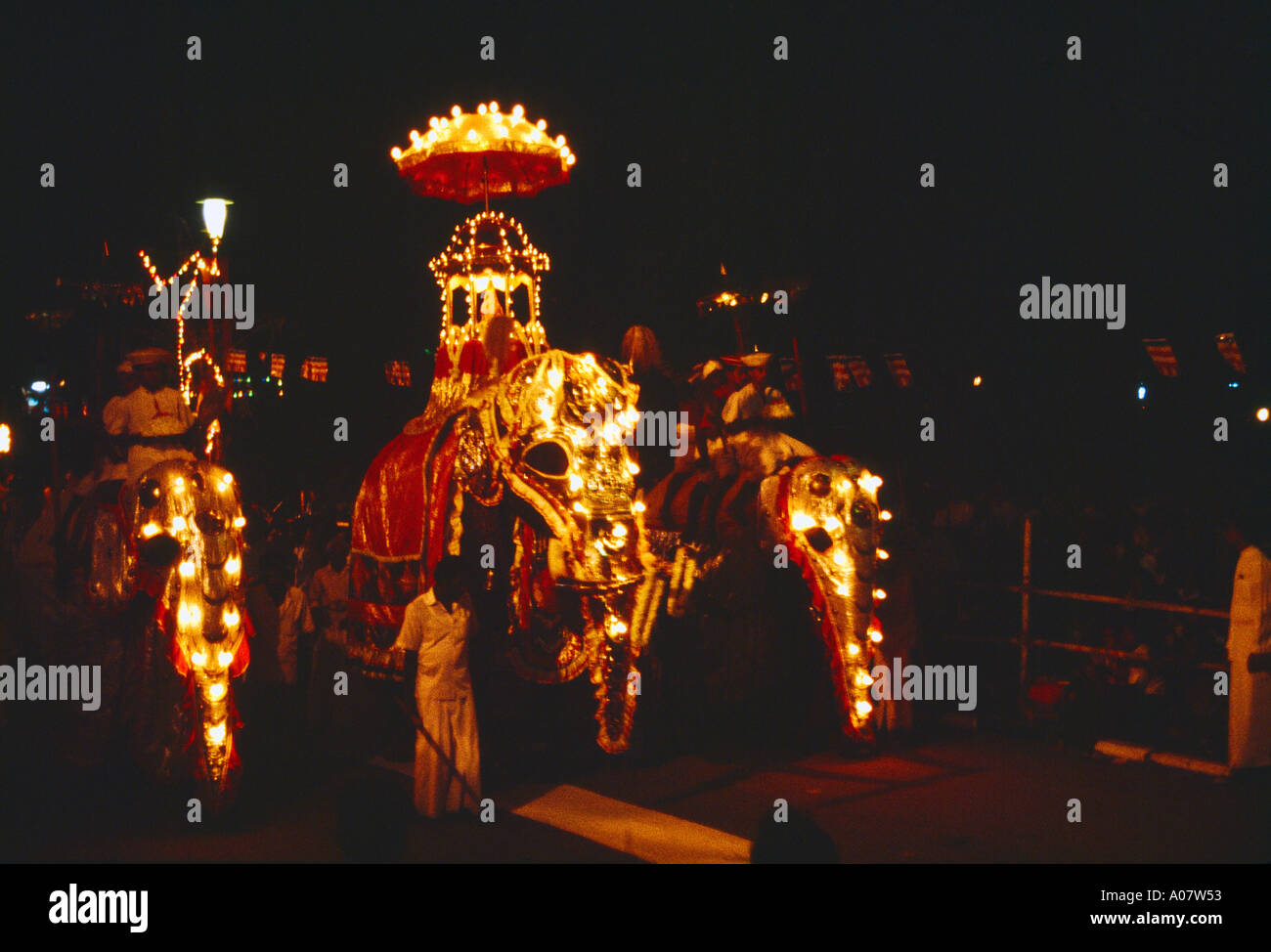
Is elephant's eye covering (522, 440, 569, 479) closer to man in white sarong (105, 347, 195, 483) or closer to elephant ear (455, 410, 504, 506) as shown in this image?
elephant ear (455, 410, 504, 506)

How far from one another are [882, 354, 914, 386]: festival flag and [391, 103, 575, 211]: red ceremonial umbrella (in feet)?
12.9

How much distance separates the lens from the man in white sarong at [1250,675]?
25.3 feet

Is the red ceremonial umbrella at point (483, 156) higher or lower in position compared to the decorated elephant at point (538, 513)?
higher

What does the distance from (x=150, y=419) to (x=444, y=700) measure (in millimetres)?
2110

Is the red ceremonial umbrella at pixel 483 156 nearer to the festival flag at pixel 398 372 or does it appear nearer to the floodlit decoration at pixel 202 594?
the festival flag at pixel 398 372

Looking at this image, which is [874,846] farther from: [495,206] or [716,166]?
[716,166]

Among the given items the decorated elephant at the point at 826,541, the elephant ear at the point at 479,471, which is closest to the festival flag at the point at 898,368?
the decorated elephant at the point at 826,541

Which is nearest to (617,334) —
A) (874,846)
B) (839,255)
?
(839,255)

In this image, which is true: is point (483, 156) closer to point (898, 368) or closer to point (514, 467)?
point (514, 467)

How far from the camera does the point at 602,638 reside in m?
8.05

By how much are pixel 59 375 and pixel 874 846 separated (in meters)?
6.87

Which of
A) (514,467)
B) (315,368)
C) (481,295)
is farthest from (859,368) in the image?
(514,467)

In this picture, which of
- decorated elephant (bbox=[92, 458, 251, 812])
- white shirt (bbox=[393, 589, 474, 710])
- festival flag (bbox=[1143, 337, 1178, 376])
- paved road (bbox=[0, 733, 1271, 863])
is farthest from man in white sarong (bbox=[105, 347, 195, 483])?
festival flag (bbox=[1143, 337, 1178, 376])

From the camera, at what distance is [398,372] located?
1174 cm
